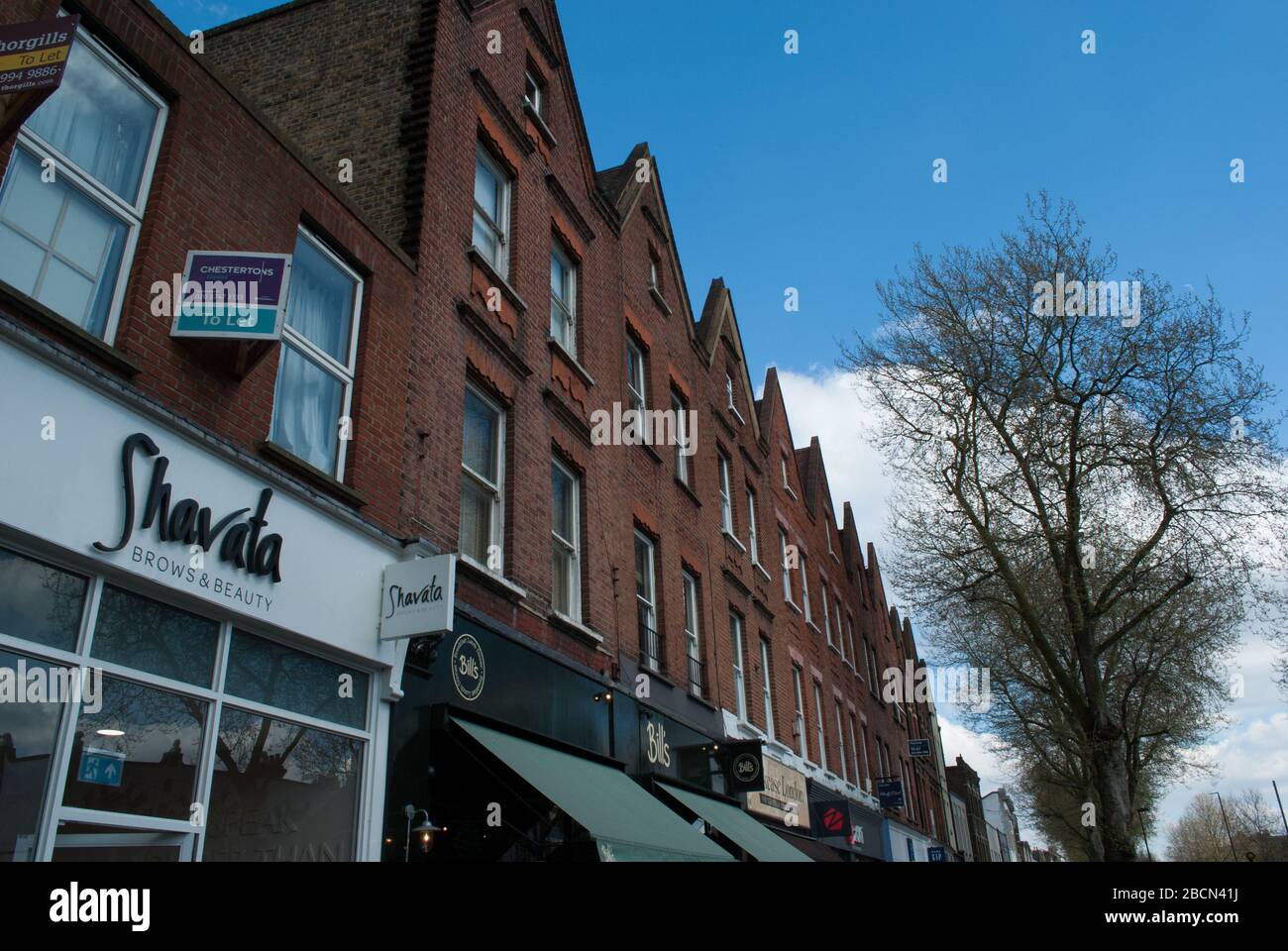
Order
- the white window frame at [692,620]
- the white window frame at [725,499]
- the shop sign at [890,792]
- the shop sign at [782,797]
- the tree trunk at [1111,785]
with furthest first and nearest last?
the shop sign at [890,792] → the white window frame at [725,499] → the tree trunk at [1111,785] → the shop sign at [782,797] → the white window frame at [692,620]

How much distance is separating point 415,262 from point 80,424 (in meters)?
4.93

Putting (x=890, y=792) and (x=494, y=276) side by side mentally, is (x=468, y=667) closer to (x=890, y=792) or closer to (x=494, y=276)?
(x=494, y=276)

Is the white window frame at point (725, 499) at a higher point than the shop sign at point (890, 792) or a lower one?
higher

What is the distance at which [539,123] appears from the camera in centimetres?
1412

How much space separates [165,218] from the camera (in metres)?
6.67

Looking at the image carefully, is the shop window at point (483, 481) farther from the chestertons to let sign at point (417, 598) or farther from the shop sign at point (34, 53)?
the shop sign at point (34, 53)

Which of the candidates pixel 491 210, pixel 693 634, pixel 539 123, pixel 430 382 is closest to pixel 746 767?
pixel 693 634

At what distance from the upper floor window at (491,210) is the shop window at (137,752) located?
7186 millimetres

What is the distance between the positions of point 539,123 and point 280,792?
1069cm

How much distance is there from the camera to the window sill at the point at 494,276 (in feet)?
36.2

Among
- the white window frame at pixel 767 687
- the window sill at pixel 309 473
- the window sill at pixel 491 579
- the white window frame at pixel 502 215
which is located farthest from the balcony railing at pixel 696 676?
the window sill at pixel 309 473

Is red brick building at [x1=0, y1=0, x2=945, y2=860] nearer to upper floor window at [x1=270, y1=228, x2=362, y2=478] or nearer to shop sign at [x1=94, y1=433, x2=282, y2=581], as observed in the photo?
upper floor window at [x1=270, y1=228, x2=362, y2=478]

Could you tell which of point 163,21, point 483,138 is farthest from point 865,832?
point 163,21

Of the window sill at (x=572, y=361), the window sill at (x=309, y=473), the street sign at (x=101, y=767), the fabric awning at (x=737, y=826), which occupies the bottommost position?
the fabric awning at (x=737, y=826)
